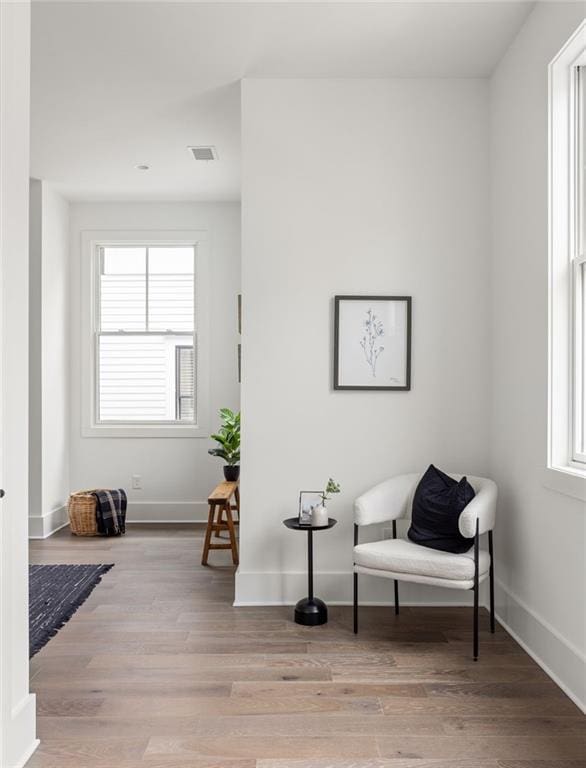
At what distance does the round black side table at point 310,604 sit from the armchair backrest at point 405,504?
0.68ft

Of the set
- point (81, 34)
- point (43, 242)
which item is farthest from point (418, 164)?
point (43, 242)

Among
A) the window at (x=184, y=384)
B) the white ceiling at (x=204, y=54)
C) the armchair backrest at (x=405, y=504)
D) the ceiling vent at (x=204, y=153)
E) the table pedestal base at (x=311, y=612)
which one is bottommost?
the table pedestal base at (x=311, y=612)

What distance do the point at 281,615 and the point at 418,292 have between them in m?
1.95

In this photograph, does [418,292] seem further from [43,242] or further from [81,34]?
[43,242]

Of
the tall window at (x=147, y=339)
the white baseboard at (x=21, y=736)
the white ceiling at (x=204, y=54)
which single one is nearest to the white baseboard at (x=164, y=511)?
the tall window at (x=147, y=339)

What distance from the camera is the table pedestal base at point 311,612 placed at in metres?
3.40

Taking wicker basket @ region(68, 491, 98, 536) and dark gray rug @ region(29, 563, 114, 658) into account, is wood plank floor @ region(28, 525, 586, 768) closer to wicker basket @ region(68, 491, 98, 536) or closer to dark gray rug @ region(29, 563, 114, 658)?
Answer: dark gray rug @ region(29, 563, 114, 658)

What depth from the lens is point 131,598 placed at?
3850mm

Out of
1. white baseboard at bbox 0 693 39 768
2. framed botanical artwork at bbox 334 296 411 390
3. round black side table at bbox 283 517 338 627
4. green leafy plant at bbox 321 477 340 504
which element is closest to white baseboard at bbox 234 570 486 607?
round black side table at bbox 283 517 338 627

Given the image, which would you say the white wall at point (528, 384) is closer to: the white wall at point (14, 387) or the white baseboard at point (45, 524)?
the white wall at point (14, 387)

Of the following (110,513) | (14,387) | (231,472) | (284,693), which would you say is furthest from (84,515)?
(14,387)

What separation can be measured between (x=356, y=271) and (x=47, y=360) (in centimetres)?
310

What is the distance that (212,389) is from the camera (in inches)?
242

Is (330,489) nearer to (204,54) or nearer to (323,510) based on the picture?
(323,510)
